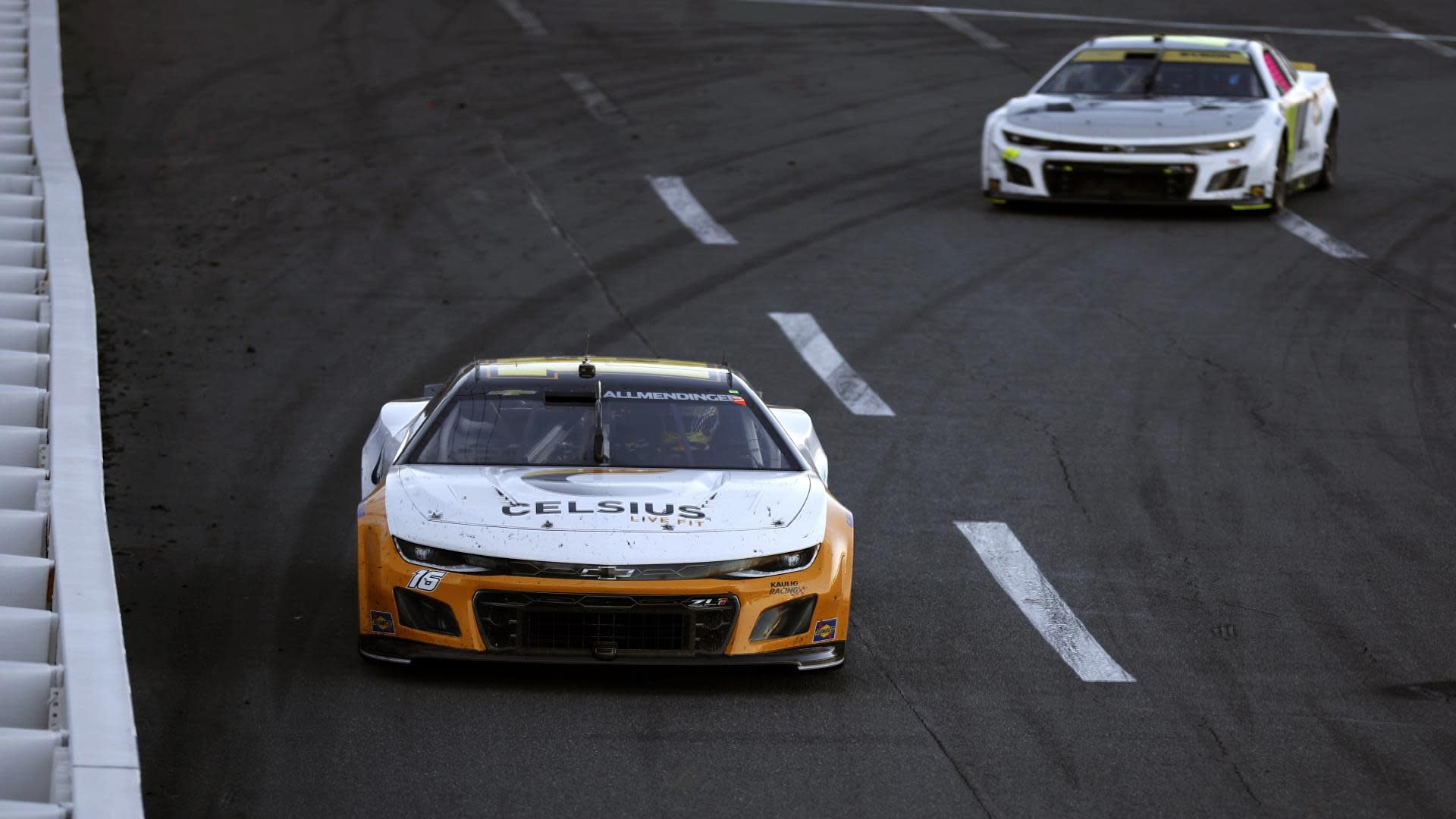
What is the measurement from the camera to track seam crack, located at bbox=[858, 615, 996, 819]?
7.43 metres

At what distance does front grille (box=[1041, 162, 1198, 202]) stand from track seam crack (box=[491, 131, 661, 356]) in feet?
14.4

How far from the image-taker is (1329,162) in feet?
68.4

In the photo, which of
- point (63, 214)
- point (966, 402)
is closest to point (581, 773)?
point (966, 402)

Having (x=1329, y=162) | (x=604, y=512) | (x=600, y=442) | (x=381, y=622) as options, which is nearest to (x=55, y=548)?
(x=381, y=622)

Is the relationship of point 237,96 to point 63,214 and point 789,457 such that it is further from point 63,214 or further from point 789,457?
point 789,457

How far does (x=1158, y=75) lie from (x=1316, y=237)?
223 centimetres

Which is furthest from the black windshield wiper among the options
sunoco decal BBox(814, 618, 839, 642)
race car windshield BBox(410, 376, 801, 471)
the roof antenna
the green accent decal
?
the green accent decal

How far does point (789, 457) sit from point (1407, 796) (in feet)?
10.1

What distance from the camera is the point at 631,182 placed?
2041 cm

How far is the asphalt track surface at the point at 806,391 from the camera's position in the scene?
7832mm

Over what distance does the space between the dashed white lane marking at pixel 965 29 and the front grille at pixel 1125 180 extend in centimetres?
1041

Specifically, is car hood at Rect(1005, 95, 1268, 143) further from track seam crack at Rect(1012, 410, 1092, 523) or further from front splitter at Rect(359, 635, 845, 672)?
front splitter at Rect(359, 635, 845, 672)

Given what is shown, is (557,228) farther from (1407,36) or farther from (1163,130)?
(1407,36)

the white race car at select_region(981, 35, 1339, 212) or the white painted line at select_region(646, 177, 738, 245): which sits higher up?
the white race car at select_region(981, 35, 1339, 212)
